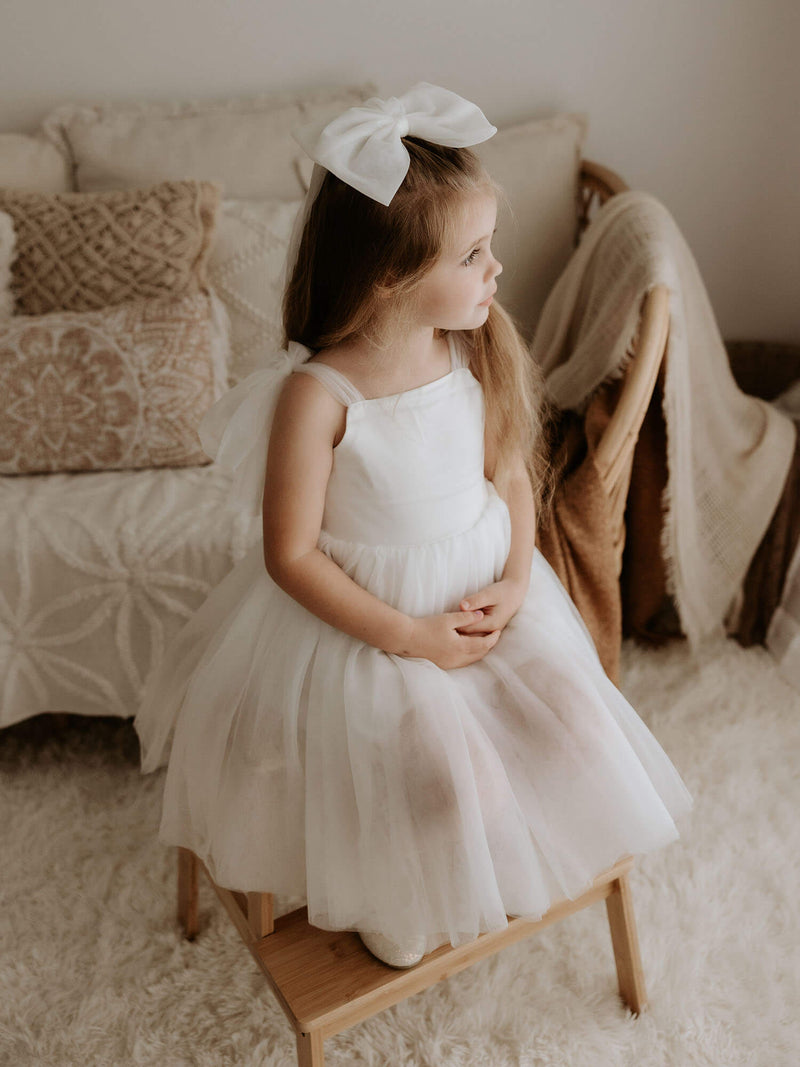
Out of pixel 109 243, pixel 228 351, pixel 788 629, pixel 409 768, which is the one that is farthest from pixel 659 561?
pixel 109 243

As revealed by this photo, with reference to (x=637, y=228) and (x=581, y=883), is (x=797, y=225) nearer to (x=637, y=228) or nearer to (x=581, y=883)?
(x=637, y=228)

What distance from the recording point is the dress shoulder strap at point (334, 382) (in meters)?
0.84

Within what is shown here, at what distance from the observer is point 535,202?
1681mm

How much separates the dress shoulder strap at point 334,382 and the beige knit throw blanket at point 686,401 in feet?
2.04

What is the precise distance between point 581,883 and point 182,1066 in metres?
0.53

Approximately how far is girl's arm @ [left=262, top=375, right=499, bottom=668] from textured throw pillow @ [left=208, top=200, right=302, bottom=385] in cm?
76

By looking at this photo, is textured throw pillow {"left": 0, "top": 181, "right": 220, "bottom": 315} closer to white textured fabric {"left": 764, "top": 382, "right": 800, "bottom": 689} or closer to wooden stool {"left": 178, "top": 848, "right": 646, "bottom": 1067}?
wooden stool {"left": 178, "top": 848, "right": 646, "bottom": 1067}

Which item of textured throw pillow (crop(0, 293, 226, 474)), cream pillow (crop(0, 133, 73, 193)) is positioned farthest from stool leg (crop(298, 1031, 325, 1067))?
cream pillow (crop(0, 133, 73, 193))

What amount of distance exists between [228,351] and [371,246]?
824mm

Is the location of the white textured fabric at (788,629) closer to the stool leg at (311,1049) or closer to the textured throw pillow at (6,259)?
the stool leg at (311,1049)

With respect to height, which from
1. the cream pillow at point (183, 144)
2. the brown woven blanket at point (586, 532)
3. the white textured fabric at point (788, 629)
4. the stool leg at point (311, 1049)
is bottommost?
the white textured fabric at point (788, 629)

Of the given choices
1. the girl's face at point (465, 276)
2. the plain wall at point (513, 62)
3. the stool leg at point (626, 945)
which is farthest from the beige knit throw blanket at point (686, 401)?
the stool leg at point (626, 945)

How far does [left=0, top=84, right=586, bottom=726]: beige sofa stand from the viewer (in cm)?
127

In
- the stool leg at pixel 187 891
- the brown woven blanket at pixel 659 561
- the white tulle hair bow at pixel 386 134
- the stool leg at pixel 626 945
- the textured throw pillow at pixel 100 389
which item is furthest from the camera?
the brown woven blanket at pixel 659 561
